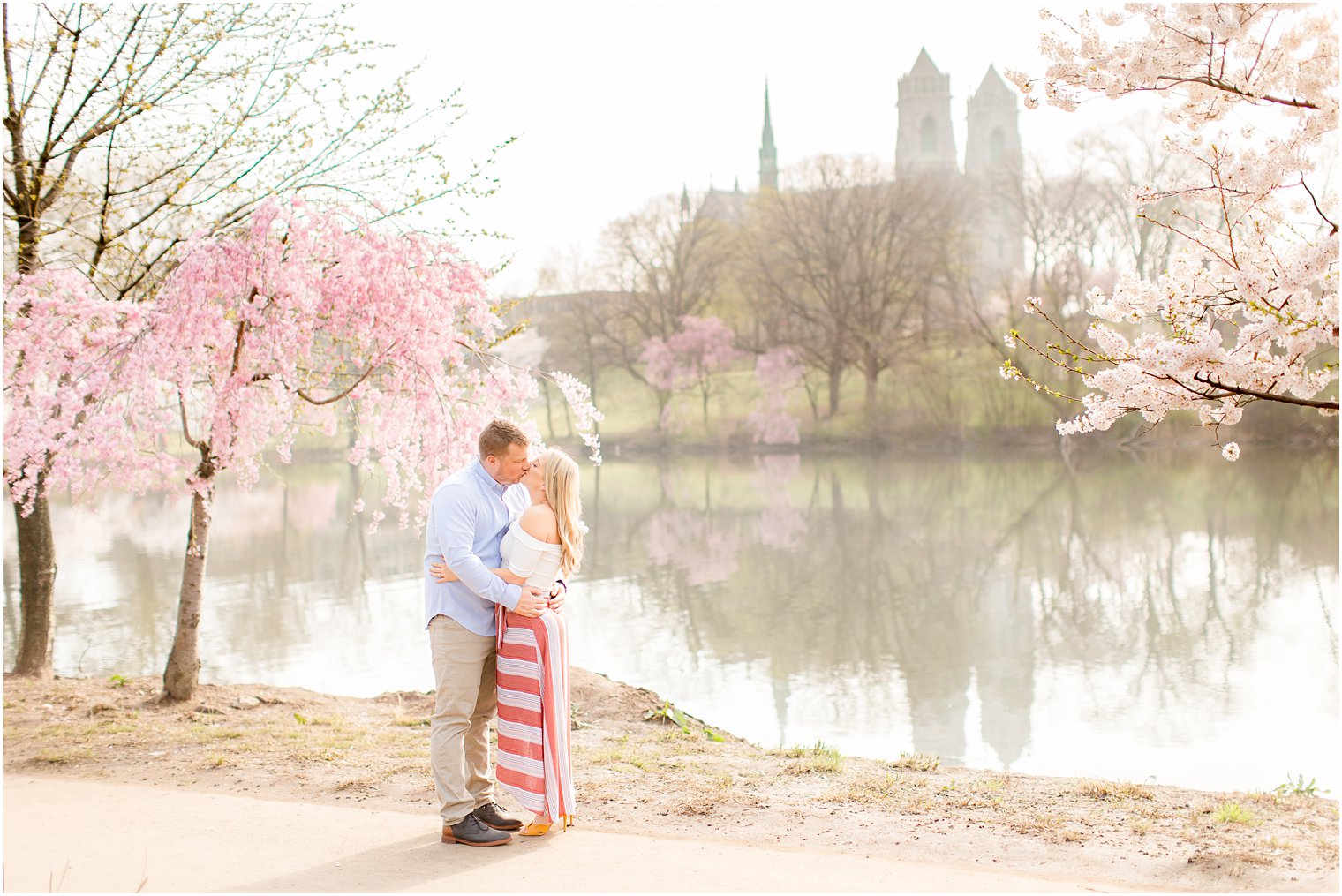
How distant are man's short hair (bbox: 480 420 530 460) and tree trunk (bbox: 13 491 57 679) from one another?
18.7 ft

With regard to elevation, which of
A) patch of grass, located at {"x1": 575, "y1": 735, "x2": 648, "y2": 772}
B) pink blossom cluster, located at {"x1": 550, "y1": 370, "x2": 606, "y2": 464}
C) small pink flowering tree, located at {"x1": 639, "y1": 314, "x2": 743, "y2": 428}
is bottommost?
patch of grass, located at {"x1": 575, "y1": 735, "x2": 648, "y2": 772}

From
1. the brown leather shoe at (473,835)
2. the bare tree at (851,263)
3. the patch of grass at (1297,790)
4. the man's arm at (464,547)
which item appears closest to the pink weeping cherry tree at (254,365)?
the man's arm at (464,547)

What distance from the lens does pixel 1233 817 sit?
5.09 m

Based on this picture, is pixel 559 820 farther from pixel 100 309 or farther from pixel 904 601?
pixel 904 601

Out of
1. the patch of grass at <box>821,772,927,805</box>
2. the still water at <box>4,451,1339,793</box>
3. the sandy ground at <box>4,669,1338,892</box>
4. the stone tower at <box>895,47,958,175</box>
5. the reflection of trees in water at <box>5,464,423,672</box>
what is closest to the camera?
the sandy ground at <box>4,669,1338,892</box>

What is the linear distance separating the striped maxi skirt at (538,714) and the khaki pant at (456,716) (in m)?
0.15

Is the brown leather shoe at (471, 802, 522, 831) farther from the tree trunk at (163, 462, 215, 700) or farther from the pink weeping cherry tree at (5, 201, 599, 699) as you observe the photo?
the tree trunk at (163, 462, 215, 700)

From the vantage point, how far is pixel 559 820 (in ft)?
15.8

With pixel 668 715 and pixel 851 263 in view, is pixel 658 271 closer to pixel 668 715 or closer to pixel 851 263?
pixel 851 263

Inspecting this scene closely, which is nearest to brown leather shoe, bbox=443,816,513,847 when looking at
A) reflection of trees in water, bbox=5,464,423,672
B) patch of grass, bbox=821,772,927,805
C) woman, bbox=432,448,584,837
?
woman, bbox=432,448,584,837

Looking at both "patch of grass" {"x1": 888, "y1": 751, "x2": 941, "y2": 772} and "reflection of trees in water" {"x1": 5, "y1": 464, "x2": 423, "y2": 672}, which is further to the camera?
"reflection of trees in water" {"x1": 5, "y1": 464, "x2": 423, "y2": 672}

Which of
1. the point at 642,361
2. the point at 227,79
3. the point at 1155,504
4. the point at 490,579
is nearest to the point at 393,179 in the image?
the point at 227,79

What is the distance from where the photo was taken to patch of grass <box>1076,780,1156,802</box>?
5.50 m

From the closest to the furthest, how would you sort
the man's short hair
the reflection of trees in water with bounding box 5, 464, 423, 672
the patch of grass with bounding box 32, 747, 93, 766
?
1. the man's short hair
2. the patch of grass with bounding box 32, 747, 93, 766
3. the reflection of trees in water with bounding box 5, 464, 423, 672
